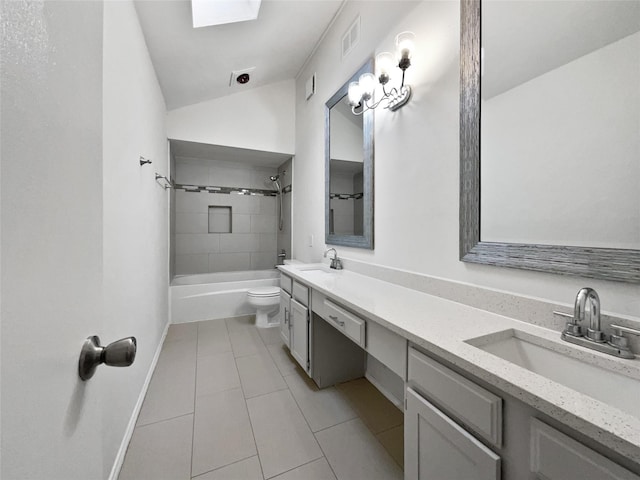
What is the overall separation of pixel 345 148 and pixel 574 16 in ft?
4.95

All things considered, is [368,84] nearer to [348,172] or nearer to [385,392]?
[348,172]

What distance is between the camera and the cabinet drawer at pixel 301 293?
73.7 inches

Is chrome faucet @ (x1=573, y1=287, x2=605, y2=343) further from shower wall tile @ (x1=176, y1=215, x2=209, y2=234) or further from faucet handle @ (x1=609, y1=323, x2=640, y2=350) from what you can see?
shower wall tile @ (x1=176, y1=215, x2=209, y2=234)

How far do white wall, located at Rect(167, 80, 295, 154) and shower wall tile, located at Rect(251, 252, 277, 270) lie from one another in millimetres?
1678

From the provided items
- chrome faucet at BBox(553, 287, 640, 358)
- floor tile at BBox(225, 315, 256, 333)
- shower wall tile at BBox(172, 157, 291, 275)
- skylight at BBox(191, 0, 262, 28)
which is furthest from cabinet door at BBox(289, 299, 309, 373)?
skylight at BBox(191, 0, 262, 28)

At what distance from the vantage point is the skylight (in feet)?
5.36

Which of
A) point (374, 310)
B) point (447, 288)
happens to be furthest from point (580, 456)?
point (447, 288)

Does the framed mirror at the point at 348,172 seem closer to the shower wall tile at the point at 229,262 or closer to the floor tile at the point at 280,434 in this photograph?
the floor tile at the point at 280,434

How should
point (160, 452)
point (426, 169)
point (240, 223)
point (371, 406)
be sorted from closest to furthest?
1. point (160, 452)
2. point (426, 169)
3. point (371, 406)
4. point (240, 223)

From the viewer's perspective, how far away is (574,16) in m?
0.91

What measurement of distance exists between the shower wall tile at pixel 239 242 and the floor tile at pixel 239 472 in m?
3.04

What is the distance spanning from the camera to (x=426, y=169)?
4.81ft

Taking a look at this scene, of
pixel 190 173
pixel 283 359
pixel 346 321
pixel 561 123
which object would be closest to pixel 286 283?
pixel 283 359

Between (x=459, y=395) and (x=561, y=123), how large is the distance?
3.27 ft
